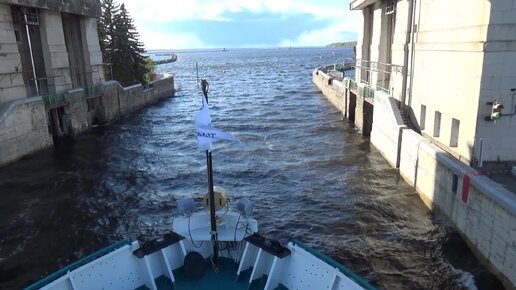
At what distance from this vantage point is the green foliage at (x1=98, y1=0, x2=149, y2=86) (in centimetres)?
5122

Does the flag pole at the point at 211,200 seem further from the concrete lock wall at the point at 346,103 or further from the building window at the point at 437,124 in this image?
the concrete lock wall at the point at 346,103

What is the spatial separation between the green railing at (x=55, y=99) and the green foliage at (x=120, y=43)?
1933cm

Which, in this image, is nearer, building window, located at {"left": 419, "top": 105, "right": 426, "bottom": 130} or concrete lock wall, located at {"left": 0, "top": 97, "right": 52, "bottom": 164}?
building window, located at {"left": 419, "top": 105, "right": 426, "bottom": 130}

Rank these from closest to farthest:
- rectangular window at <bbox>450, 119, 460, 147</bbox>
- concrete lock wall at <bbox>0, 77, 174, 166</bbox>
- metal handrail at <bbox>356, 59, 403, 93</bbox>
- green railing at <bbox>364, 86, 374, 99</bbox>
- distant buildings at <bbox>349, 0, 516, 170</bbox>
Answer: distant buildings at <bbox>349, 0, 516, 170</bbox> < rectangular window at <bbox>450, 119, 460, 147</bbox> < concrete lock wall at <bbox>0, 77, 174, 166</bbox> < metal handrail at <bbox>356, 59, 403, 93</bbox> < green railing at <bbox>364, 86, 374, 99</bbox>

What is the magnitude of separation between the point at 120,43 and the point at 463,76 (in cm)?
4355

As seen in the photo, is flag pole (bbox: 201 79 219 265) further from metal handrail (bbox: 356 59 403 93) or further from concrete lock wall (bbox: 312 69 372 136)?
concrete lock wall (bbox: 312 69 372 136)

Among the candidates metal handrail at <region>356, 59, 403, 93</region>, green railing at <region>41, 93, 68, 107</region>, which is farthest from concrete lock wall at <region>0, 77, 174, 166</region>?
metal handrail at <region>356, 59, 403, 93</region>

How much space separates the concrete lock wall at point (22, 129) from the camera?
971 inches

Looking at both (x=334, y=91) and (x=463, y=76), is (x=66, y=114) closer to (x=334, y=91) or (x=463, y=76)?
(x=334, y=91)

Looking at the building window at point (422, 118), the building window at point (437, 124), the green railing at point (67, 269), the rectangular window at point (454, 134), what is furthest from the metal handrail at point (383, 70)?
the green railing at point (67, 269)

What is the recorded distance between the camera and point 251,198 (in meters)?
20.6

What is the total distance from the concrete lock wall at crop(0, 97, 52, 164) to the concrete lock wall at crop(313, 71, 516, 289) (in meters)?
22.4

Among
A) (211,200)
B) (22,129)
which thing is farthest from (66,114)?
(211,200)

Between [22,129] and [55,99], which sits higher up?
[55,99]
